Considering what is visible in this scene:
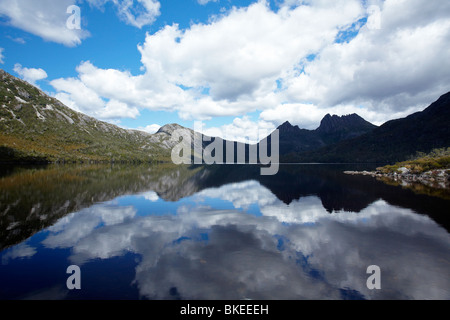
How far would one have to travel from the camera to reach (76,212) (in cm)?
3575

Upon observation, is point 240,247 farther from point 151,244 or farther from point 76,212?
point 76,212

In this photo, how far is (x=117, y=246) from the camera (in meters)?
22.8

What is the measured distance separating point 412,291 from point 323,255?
22.4 ft

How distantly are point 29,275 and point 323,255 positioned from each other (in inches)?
975
